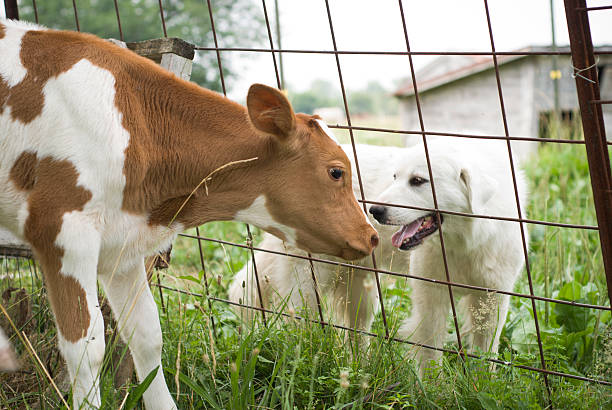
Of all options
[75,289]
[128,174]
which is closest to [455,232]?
[128,174]

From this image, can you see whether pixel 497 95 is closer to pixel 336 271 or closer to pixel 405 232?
pixel 336 271

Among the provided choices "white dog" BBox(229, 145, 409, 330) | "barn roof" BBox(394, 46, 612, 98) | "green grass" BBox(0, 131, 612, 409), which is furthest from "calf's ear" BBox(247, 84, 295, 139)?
"barn roof" BBox(394, 46, 612, 98)

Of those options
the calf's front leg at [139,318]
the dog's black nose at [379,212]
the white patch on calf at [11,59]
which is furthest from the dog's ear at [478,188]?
the white patch on calf at [11,59]

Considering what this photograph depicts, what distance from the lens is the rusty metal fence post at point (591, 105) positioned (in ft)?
8.29

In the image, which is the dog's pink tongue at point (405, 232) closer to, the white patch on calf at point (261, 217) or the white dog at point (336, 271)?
the white dog at point (336, 271)

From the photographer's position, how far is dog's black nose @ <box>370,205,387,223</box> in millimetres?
3674

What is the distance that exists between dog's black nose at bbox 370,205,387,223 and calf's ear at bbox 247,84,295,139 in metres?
1.23

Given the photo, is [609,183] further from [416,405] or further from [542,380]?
[416,405]

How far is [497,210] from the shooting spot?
3.86 metres

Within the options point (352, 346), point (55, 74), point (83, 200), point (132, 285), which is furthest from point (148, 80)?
point (352, 346)

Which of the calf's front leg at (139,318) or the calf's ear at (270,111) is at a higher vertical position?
the calf's ear at (270,111)

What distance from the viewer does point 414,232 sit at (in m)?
3.74

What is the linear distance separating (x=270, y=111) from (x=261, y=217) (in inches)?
18.3

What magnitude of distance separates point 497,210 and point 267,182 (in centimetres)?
175
